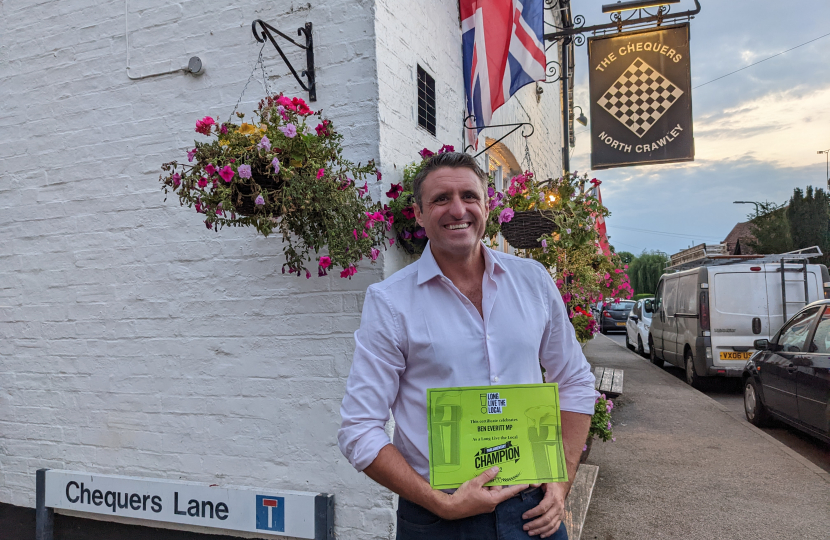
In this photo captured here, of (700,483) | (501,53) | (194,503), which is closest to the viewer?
(194,503)

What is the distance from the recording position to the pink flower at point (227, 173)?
276cm

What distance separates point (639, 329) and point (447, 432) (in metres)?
15.5

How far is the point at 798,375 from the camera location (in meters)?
6.23

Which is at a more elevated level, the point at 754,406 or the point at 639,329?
the point at 639,329

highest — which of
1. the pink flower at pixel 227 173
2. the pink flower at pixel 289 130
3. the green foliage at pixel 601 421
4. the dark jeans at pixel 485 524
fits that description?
the pink flower at pixel 289 130

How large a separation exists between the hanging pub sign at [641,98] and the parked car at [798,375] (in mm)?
2345

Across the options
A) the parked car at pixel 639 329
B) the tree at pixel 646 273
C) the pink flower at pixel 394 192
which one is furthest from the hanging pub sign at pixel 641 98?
the tree at pixel 646 273

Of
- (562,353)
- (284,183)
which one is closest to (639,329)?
(284,183)

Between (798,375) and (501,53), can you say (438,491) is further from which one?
(798,375)

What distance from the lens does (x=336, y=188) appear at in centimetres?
307

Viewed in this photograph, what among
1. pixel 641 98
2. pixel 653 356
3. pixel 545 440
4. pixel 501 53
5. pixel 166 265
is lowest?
pixel 653 356

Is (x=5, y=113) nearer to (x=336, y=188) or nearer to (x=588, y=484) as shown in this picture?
(x=336, y=188)

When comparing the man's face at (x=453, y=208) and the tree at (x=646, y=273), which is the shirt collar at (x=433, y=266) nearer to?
the man's face at (x=453, y=208)

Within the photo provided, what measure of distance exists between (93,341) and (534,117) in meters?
7.00
